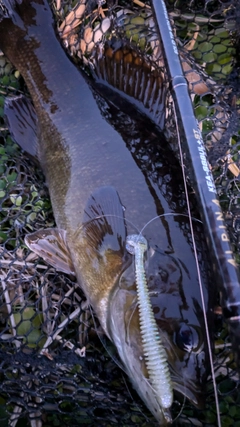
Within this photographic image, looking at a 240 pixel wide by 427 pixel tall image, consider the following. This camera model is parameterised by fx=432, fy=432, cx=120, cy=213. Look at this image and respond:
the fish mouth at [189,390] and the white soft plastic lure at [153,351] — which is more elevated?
the white soft plastic lure at [153,351]

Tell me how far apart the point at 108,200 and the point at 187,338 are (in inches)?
27.8

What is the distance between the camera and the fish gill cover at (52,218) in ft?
6.51

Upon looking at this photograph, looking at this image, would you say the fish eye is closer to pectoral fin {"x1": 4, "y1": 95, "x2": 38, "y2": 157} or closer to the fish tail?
the fish tail

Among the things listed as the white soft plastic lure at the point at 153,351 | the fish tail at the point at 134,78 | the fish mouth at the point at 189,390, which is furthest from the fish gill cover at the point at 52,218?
the white soft plastic lure at the point at 153,351

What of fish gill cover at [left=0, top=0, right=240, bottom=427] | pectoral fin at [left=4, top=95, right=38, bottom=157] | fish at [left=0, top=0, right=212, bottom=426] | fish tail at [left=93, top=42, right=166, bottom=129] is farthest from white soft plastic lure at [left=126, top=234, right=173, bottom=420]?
pectoral fin at [left=4, top=95, right=38, bottom=157]

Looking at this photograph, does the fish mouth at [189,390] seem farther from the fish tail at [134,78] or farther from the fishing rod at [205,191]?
the fish tail at [134,78]

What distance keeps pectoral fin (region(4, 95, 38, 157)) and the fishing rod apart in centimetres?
92

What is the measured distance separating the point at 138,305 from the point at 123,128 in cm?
92

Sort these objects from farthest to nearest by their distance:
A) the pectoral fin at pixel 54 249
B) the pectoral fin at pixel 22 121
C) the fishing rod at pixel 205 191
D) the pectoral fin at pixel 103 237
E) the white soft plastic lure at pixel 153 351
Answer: the pectoral fin at pixel 22 121 → the pectoral fin at pixel 54 249 → the pectoral fin at pixel 103 237 → the white soft plastic lure at pixel 153 351 → the fishing rod at pixel 205 191

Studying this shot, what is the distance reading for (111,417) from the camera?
200 cm

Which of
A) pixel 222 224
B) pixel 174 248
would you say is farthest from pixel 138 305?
pixel 222 224

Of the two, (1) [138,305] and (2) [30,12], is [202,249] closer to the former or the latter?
(1) [138,305]

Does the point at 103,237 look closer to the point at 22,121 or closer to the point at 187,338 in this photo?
the point at 187,338

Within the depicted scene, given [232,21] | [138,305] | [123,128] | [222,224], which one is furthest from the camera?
[232,21]
